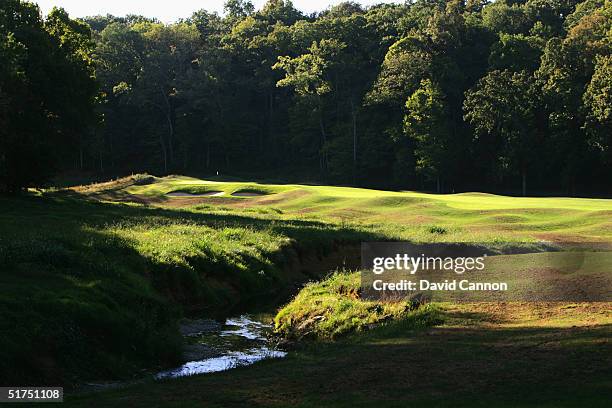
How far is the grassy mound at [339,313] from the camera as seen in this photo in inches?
667

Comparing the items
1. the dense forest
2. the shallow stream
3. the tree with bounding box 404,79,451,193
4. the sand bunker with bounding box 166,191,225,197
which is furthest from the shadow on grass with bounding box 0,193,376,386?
the tree with bounding box 404,79,451,193

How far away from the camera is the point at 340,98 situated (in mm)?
96125

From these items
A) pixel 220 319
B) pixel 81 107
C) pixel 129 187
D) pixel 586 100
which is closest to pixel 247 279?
pixel 220 319

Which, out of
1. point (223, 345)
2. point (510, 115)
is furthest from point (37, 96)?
point (510, 115)

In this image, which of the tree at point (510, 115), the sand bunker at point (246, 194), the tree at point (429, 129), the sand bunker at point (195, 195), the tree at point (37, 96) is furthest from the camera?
the tree at point (429, 129)

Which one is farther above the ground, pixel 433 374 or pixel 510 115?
pixel 510 115

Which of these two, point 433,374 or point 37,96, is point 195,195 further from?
point 433,374

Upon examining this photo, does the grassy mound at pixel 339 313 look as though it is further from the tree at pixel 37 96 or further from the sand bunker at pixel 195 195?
the sand bunker at pixel 195 195

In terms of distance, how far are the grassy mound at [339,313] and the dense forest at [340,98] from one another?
24305 millimetres

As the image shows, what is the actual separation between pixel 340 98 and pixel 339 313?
79.5 m

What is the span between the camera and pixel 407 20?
97812mm

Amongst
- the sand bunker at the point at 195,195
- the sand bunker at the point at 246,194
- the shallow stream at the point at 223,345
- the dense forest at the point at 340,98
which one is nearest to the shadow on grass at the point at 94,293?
the shallow stream at the point at 223,345

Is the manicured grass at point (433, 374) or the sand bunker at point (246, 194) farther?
the sand bunker at point (246, 194)

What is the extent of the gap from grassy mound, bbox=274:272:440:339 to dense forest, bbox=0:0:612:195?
2431 centimetres
